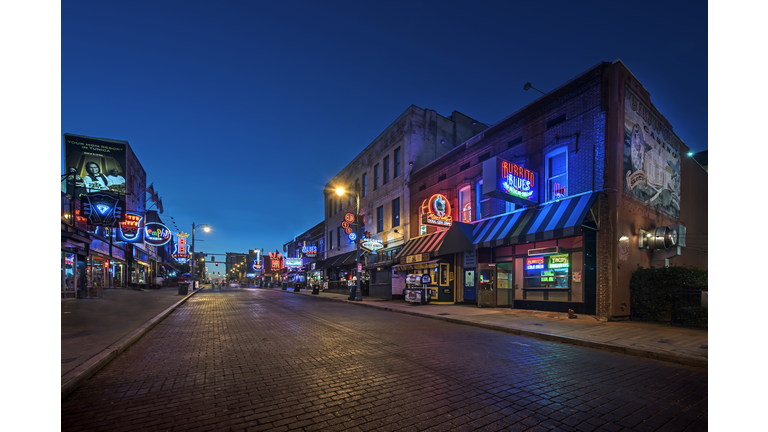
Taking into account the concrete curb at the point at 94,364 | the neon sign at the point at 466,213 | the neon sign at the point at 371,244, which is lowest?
the concrete curb at the point at 94,364

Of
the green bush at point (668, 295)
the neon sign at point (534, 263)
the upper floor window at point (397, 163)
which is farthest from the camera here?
the upper floor window at point (397, 163)

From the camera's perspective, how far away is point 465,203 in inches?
804

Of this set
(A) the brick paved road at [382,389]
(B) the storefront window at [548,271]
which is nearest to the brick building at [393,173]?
(B) the storefront window at [548,271]

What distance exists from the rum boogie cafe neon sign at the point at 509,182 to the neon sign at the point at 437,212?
15.2 ft

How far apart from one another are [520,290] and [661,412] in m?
12.3

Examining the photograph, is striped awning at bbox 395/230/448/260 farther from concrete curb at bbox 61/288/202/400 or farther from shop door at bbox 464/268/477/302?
concrete curb at bbox 61/288/202/400

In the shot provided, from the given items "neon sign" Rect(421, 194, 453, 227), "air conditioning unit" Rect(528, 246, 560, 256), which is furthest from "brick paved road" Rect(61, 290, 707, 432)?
"neon sign" Rect(421, 194, 453, 227)

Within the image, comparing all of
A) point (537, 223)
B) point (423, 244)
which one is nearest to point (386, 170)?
point (423, 244)

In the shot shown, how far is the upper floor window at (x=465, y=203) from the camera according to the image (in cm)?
1998

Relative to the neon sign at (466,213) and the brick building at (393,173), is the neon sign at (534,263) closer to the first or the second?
the neon sign at (466,213)

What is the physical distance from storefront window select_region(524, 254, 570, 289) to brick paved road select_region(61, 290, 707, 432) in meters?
6.61

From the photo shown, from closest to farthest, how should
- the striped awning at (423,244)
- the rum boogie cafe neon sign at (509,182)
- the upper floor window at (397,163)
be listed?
the rum boogie cafe neon sign at (509,182) → the striped awning at (423,244) → the upper floor window at (397,163)

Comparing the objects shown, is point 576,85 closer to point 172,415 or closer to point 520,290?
point 520,290

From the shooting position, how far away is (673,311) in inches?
452
